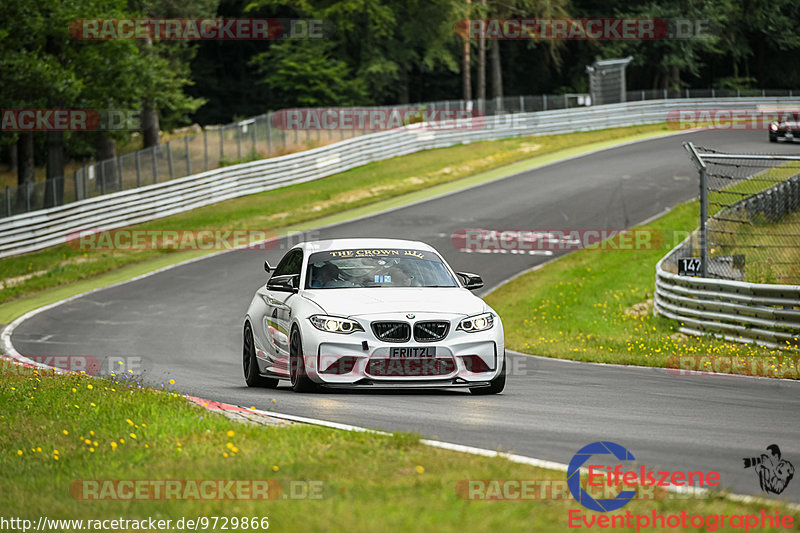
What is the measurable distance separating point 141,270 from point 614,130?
95.6ft

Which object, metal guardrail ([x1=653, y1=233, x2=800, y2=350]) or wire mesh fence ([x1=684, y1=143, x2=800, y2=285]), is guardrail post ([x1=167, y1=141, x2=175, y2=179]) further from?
wire mesh fence ([x1=684, y1=143, x2=800, y2=285])

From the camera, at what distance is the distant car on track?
4403 centimetres

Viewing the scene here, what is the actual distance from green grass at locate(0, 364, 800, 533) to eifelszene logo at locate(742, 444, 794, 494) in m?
0.79

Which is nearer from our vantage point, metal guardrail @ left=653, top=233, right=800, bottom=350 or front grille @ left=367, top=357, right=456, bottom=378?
front grille @ left=367, top=357, right=456, bottom=378

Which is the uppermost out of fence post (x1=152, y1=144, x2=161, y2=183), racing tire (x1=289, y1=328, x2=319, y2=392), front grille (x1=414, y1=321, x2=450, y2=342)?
fence post (x1=152, y1=144, x2=161, y2=183)

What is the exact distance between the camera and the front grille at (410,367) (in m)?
10.3

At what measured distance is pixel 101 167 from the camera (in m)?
33.0

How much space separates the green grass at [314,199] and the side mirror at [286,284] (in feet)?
43.5

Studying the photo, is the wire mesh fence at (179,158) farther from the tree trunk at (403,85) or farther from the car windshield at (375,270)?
the car windshield at (375,270)

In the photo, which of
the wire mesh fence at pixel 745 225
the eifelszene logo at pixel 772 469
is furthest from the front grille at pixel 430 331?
the wire mesh fence at pixel 745 225

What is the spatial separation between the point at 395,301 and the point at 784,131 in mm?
37883

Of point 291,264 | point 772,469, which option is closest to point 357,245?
point 291,264

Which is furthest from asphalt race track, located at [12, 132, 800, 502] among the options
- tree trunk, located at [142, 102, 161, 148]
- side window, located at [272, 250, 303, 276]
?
tree trunk, located at [142, 102, 161, 148]

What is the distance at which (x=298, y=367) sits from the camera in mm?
10680
